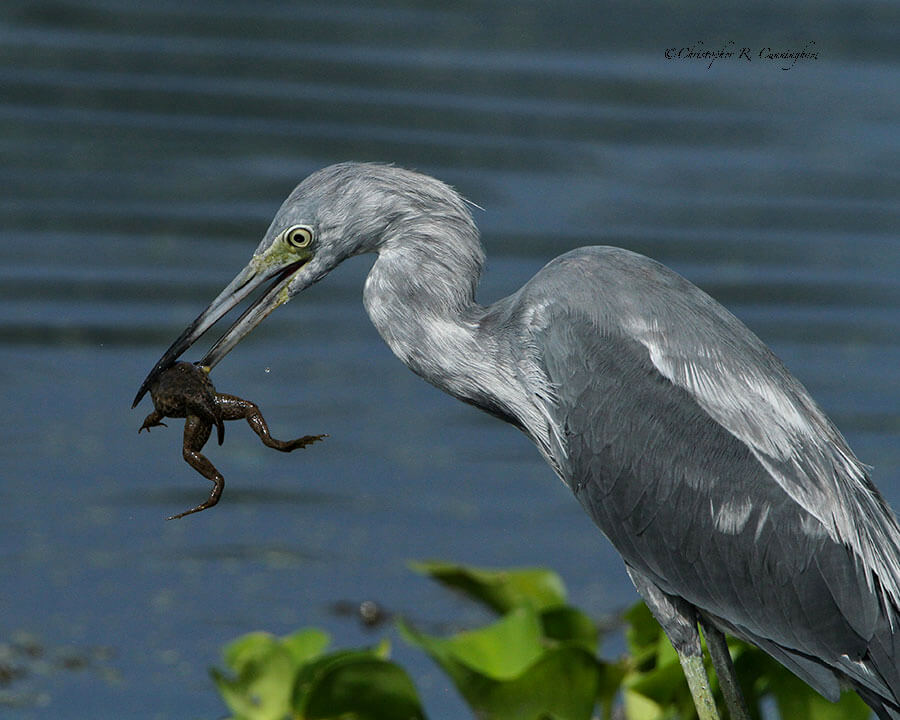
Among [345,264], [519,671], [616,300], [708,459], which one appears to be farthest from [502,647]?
[345,264]

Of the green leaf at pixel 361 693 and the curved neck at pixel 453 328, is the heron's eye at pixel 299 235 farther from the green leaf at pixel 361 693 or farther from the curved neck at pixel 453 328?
the green leaf at pixel 361 693

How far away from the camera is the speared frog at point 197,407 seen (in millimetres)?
4523

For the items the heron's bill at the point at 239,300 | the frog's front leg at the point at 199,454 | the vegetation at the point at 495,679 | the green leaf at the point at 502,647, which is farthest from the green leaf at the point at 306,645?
the heron's bill at the point at 239,300

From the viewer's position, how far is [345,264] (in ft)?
33.4

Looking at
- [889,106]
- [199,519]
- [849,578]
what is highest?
[849,578]

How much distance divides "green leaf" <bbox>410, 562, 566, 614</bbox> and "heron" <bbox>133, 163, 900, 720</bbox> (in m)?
0.63

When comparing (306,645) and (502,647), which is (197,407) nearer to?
(306,645)

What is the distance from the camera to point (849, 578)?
14.0ft

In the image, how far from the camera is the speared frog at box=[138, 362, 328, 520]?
4.52 m

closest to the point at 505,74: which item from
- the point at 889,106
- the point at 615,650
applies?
the point at 889,106

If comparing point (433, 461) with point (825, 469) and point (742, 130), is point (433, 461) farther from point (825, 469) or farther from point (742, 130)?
point (742, 130)

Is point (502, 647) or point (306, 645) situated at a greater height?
point (502, 647)

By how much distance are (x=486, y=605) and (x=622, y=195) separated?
21.3 feet

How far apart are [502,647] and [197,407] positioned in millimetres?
1064
